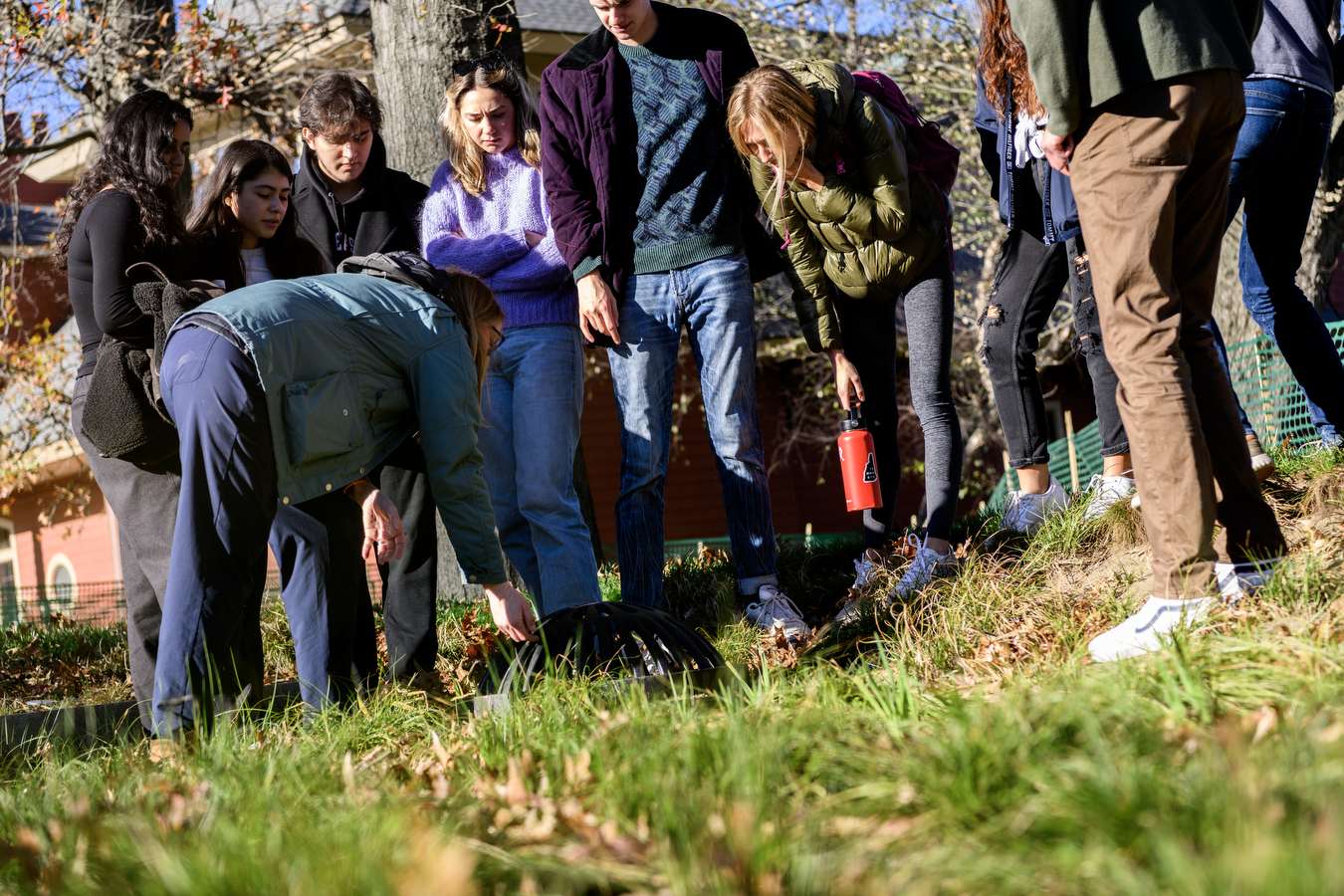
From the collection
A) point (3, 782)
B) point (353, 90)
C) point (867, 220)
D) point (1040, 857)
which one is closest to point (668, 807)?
point (1040, 857)

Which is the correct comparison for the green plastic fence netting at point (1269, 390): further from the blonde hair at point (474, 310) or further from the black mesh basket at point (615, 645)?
the blonde hair at point (474, 310)

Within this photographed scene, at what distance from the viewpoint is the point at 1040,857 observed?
5.04 ft

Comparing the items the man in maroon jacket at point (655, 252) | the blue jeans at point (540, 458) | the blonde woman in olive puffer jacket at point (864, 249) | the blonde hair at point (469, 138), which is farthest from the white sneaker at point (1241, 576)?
the blonde hair at point (469, 138)

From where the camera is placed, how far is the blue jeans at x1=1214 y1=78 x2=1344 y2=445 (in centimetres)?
376

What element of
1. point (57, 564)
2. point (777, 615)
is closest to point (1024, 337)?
point (777, 615)

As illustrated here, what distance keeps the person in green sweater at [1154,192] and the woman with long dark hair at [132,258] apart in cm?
268

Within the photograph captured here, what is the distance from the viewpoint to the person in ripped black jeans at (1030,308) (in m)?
4.10

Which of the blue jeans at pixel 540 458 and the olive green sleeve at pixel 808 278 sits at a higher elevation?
the olive green sleeve at pixel 808 278

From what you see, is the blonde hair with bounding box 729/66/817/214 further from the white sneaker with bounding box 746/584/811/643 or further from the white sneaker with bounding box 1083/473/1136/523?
the white sneaker with bounding box 1083/473/1136/523

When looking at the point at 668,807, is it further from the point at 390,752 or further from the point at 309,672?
the point at 309,672

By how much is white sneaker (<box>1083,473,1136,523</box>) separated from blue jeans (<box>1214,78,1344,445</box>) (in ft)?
1.52

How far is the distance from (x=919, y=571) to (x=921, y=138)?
1.64 meters

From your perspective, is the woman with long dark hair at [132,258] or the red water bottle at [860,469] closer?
the woman with long dark hair at [132,258]

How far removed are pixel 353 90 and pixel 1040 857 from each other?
3.84 metres
